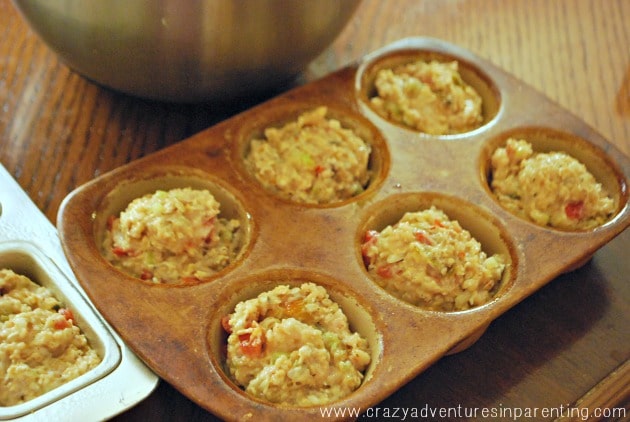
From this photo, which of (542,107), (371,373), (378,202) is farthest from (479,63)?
(371,373)

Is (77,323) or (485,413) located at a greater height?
(77,323)

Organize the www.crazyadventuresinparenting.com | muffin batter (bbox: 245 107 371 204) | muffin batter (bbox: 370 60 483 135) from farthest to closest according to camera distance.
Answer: muffin batter (bbox: 370 60 483 135) < muffin batter (bbox: 245 107 371 204) < the www.crazyadventuresinparenting.com

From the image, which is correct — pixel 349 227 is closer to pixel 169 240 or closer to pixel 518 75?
pixel 169 240

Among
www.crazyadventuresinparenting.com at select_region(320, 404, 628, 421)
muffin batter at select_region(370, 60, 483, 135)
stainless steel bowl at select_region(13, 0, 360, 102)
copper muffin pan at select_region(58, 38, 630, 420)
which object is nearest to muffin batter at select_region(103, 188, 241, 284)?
copper muffin pan at select_region(58, 38, 630, 420)

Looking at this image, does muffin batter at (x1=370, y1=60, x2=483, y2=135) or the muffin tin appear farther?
muffin batter at (x1=370, y1=60, x2=483, y2=135)

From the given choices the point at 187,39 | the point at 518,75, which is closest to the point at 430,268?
the point at 187,39

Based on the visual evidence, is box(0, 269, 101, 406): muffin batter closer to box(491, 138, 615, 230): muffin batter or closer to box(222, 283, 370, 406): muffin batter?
box(222, 283, 370, 406): muffin batter
